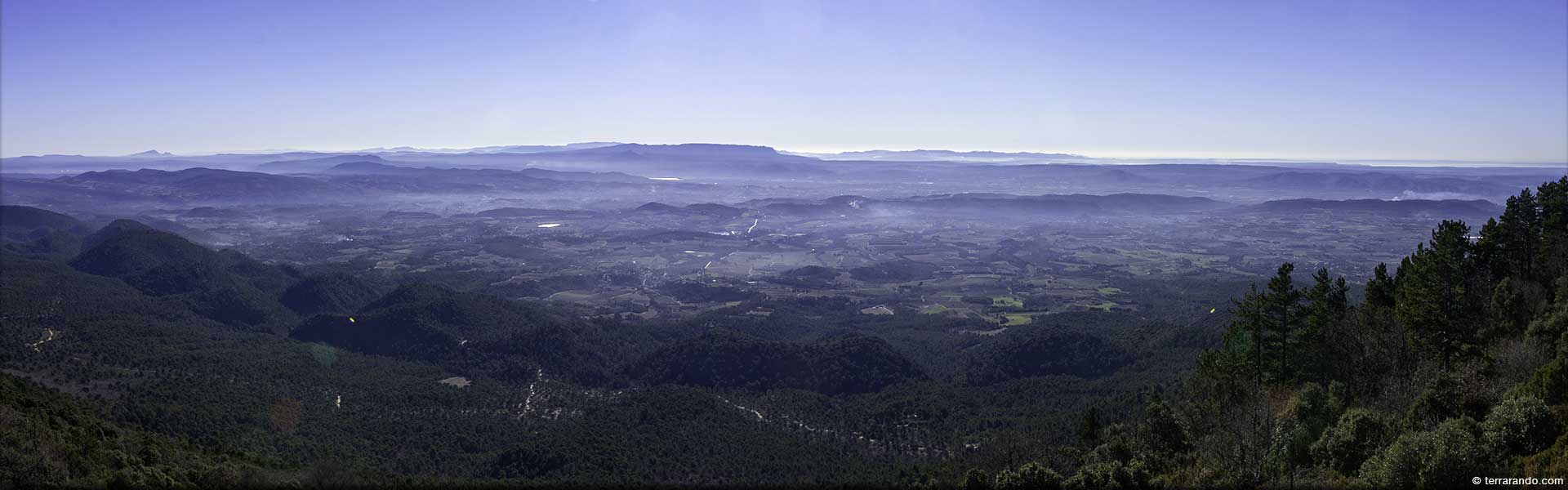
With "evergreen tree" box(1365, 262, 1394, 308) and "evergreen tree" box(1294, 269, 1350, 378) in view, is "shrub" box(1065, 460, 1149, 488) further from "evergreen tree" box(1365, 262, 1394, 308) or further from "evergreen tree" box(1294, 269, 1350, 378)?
"evergreen tree" box(1365, 262, 1394, 308)

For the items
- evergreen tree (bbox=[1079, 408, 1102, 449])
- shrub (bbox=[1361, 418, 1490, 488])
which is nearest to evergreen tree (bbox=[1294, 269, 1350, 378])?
evergreen tree (bbox=[1079, 408, 1102, 449])

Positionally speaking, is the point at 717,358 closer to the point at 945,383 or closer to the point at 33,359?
the point at 945,383

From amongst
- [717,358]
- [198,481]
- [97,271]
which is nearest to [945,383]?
[717,358]

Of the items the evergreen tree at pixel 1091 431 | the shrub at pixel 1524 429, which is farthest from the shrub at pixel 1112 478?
the evergreen tree at pixel 1091 431

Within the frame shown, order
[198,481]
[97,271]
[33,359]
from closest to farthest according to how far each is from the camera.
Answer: [198,481] → [33,359] → [97,271]

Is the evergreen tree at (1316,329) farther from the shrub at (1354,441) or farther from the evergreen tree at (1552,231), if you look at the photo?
the shrub at (1354,441)

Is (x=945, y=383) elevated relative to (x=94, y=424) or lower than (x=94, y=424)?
lower
